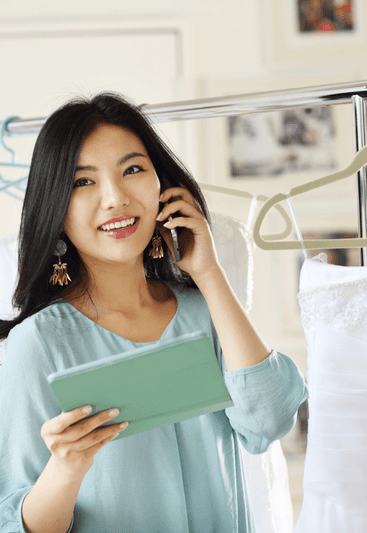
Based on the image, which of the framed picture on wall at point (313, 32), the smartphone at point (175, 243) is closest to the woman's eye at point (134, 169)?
the smartphone at point (175, 243)

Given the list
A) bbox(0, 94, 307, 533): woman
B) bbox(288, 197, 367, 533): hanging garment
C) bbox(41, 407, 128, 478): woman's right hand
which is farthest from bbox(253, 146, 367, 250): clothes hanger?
bbox(41, 407, 128, 478): woman's right hand

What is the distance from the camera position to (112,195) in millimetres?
904

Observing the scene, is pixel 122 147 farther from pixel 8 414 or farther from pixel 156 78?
pixel 156 78

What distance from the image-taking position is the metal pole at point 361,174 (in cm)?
92

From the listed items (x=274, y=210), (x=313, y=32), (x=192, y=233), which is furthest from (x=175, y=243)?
(x=313, y=32)

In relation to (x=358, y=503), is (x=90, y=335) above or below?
above

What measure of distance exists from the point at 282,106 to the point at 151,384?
23.1 inches

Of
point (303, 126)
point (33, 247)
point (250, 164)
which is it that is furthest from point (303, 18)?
point (33, 247)

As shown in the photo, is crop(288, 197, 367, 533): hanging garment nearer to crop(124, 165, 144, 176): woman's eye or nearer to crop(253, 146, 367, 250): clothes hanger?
crop(253, 146, 367, 250): clothes hanger

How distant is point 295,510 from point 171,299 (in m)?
1.68

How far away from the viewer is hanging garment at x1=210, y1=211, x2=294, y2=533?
1.18 metres

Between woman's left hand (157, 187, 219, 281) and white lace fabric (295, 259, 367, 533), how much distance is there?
24 centimetres

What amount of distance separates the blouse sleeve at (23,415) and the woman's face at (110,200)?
0.62 feet

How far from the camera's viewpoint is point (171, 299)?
1109 mm
